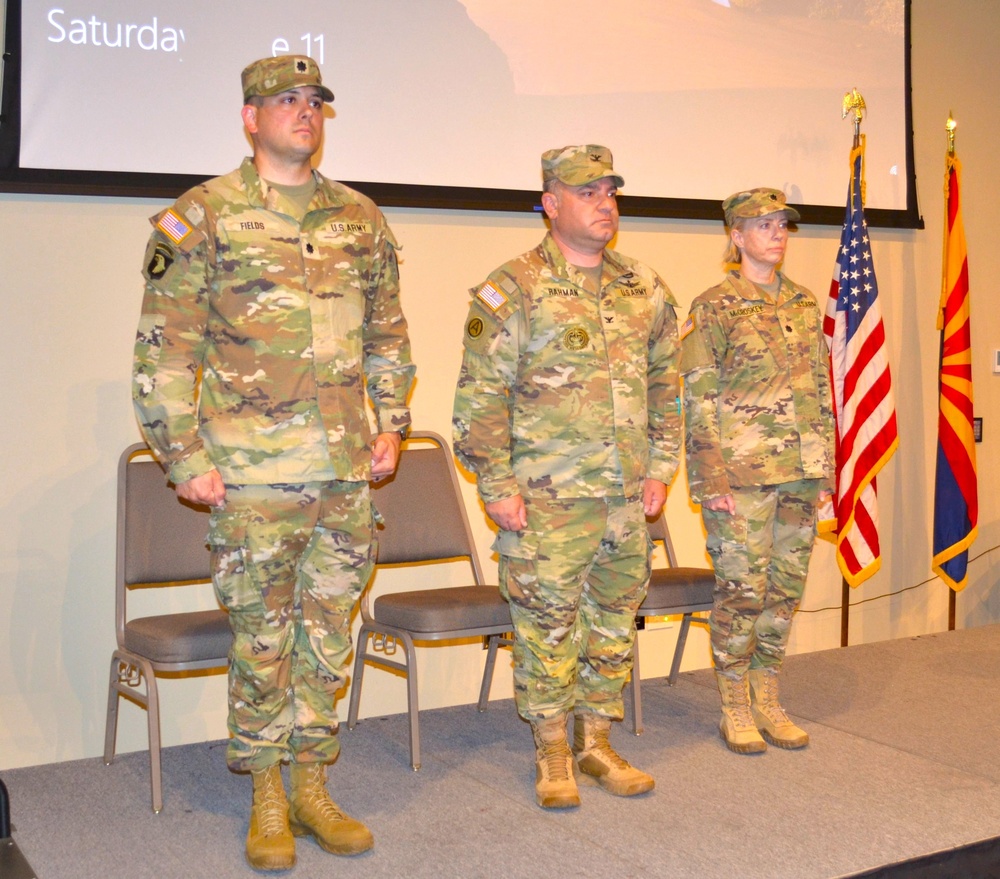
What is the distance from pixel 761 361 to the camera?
3566 millimetres

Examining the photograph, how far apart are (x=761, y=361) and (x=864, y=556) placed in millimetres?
1394

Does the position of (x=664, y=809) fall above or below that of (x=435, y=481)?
below

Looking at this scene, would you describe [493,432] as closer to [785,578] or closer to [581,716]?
[581,716]

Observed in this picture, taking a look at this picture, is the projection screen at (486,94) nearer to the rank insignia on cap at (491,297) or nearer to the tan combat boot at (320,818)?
the rank insignia on cap at (491,297)

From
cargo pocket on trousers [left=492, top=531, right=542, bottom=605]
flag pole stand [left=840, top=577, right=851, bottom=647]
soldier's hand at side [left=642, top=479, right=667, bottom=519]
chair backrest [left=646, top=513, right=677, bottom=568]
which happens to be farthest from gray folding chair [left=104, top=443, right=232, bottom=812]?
flag pole stand [left=840, top=577, right=851, bottom=647]

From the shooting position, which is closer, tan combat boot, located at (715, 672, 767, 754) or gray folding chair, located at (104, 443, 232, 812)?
gray folding chair, located at (104, 443, 232, 812)

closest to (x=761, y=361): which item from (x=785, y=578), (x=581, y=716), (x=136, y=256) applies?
(x=785, y=578)

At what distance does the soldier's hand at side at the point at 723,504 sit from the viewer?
3.48 meters

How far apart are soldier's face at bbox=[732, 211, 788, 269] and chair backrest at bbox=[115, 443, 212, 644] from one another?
189cm

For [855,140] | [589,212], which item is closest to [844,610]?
[855,140]

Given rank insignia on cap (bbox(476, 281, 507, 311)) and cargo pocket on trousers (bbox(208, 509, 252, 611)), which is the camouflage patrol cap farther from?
cargo pocket on trousers (bbox(208, 509, 252, 611))

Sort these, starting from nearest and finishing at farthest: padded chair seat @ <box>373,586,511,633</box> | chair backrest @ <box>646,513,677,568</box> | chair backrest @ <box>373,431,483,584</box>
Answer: padded chair seat @ <box>373,586,511,633</box> → chair backrest @ <box>373,431,483,584</box> → chair backrest @ <box>646,513,677,568</box>

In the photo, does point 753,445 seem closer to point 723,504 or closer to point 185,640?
point 723,504

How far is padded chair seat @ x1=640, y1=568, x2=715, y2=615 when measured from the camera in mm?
3750
